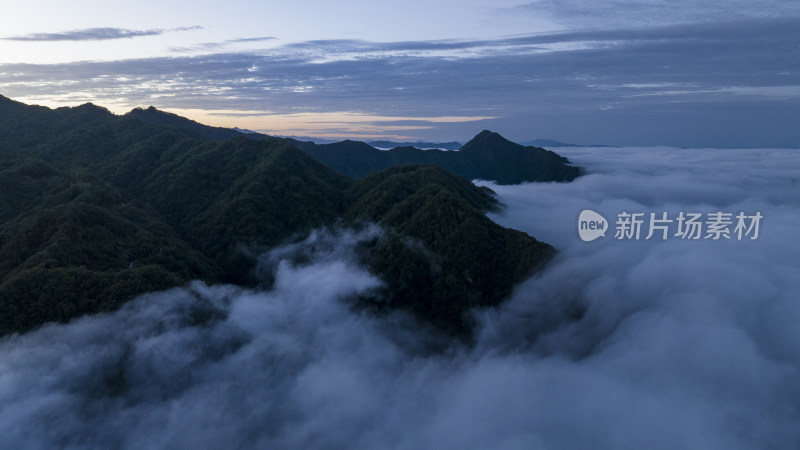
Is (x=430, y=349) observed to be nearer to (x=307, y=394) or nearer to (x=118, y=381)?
(x=307, y=394)

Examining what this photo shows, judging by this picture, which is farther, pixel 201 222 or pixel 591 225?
pixel 201 222

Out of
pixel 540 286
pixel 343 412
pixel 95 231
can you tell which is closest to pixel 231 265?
pixel 95 231

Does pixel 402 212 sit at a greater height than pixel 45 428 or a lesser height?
greater

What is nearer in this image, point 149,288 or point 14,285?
point 14,285

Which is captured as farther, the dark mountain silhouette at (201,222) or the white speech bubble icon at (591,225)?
the white speech bubble icon at (591,225)

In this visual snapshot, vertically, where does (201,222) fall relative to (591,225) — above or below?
below

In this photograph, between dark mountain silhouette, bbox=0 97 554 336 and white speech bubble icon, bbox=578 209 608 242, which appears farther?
white speech bubble icon, bbox=578 209 608 242

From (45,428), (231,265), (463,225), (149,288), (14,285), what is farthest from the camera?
(231,265)

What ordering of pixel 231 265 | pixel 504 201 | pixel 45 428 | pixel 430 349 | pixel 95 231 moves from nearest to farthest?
1. pixel 45 428
2. pixel 95 231
3. pixel 430 349
4. pixel 231 265
5. pixel 504 201
